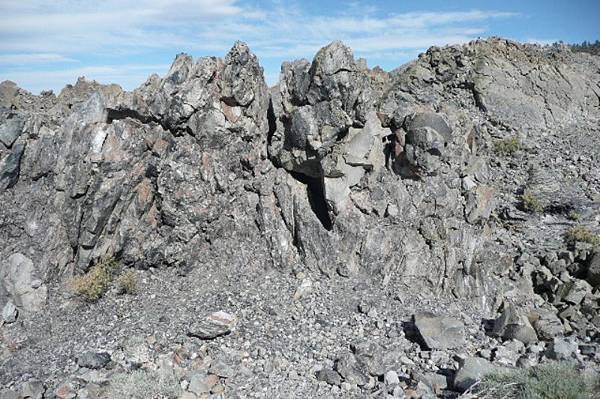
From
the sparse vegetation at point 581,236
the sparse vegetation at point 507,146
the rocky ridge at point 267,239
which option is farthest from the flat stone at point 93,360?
the sparse vegetation at point 507,146

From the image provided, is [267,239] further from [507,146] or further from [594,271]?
[507,146]

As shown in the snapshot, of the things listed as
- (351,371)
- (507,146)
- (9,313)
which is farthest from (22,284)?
(507,146)

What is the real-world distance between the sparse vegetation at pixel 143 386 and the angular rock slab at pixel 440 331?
19.0 feet

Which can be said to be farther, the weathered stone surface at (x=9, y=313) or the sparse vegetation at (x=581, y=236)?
the sparse vegetation at (x=581, y=236)

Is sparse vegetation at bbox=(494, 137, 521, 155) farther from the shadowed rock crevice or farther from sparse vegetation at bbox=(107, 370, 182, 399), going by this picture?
sparse vegetation at bbox=(107, 370, 182, 399)

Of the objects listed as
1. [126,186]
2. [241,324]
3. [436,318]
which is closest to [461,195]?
[436,318]

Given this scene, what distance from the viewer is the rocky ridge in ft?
36.8

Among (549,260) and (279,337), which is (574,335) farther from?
(279,337)

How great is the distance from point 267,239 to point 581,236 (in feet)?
35.1

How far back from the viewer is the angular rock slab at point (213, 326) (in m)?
11.3

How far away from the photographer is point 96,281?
41.2 feet

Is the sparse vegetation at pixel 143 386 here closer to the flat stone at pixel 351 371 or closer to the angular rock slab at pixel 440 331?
the flat stone at pixel 351 371

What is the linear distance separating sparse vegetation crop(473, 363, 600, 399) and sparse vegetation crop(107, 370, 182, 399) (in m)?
6.14

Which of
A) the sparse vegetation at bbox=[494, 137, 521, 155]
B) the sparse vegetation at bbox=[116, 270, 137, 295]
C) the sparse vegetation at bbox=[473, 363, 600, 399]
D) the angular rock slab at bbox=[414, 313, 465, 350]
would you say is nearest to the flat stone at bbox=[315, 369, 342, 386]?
the angular rock slab at bbox=[414, 313, 465, 350]
